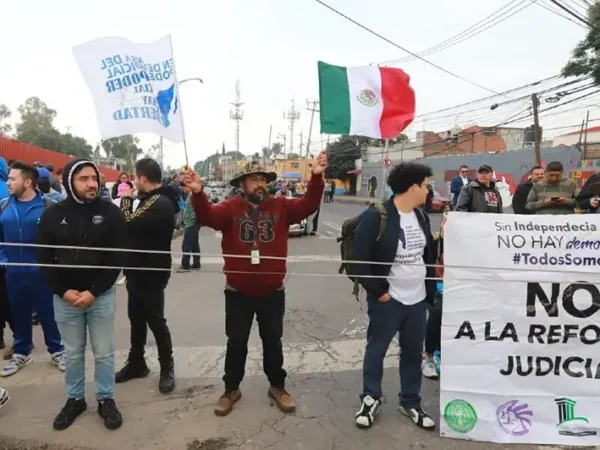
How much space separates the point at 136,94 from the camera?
333cm

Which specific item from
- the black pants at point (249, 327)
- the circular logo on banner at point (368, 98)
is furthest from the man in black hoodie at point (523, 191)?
the black pants at point (249, 327)

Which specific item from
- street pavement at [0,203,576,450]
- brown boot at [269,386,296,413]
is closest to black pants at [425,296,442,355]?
street pavement at [0,203,576,450]

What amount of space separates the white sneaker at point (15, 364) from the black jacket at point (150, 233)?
4.69 ft

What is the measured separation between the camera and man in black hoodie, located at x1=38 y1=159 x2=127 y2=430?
2969 mm

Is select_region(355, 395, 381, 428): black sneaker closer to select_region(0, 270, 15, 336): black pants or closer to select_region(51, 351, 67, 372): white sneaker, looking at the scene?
select_region(51, 351, 67, 372): white sneaker

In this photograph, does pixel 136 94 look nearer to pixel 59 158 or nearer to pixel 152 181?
pixel 152 181

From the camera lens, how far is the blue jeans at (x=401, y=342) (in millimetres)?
3135

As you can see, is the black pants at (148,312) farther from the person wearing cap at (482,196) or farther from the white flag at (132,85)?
the person wearing cap at (482,196)

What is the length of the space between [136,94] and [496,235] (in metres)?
2.74

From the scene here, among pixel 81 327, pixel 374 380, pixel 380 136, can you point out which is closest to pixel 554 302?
pixel 374 380

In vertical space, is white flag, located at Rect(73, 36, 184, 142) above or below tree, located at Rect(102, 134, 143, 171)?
below

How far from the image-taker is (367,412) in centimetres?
312

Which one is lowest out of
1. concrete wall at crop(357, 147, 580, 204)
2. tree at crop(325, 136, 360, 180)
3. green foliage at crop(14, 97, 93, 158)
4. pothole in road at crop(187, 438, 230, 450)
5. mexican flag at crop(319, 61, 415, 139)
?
pothole in road at crop(187, 438, 230, 450)

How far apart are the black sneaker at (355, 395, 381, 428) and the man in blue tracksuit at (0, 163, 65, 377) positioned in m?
2.59
